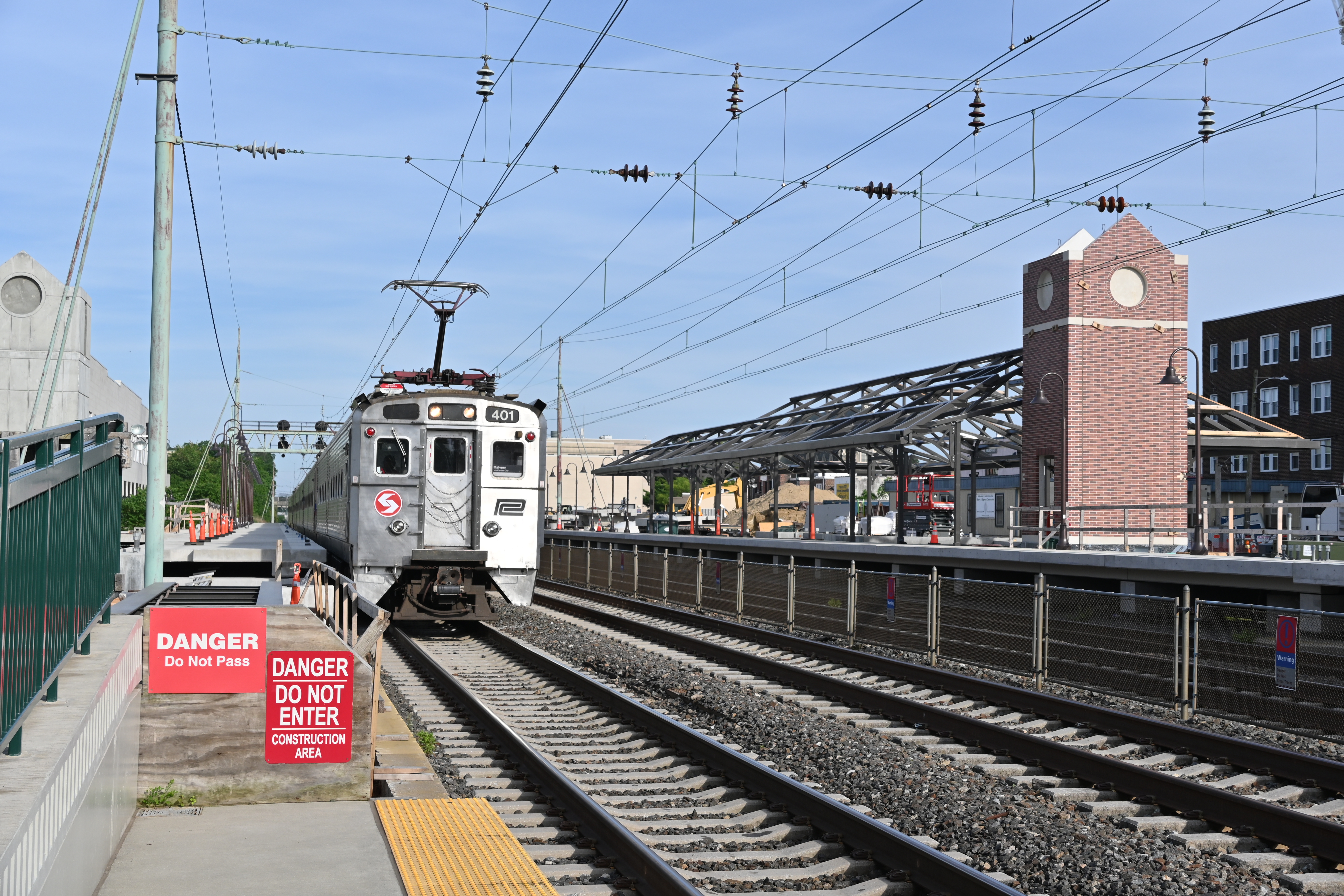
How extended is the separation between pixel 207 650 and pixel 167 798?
0.84 metres

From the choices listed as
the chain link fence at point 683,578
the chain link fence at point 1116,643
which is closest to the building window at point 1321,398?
the chain link fence at point 683,578

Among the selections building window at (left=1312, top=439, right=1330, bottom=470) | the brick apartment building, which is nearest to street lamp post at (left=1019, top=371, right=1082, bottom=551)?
the brick apartment building

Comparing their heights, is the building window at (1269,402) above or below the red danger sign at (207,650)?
above

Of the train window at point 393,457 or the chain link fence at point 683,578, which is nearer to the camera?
the train window at point 393,457

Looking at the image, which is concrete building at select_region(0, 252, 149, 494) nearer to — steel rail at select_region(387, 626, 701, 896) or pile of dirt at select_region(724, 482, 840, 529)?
pile of dirt at select_region(724, 482, 840, 529)

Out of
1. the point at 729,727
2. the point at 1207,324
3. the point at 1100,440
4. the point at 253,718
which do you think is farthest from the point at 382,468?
the point at 1207,324

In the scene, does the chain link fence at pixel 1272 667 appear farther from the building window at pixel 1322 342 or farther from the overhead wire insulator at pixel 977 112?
the building window at pixel 1322 342

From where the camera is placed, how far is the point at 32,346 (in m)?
55.5

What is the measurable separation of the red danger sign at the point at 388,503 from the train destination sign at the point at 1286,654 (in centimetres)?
1148

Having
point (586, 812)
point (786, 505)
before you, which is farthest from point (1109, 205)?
point (786, 505)

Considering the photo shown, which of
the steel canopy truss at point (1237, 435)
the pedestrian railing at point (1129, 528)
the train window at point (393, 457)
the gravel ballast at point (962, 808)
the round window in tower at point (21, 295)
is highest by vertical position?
the round window in tower at point (21, 295)

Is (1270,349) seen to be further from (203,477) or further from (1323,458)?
(203,477)

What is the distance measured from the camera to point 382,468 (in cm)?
1761

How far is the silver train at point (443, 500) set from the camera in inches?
690
